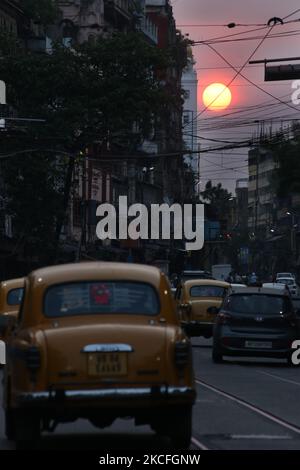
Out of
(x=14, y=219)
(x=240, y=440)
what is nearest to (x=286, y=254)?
(x=14, y=219)

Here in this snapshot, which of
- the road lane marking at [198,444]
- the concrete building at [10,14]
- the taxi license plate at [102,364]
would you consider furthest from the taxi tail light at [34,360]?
the concrete building at [10,14]

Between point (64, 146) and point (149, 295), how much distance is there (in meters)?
46.6

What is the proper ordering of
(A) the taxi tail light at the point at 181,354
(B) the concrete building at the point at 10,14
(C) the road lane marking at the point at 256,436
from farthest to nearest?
(B) the concrete building at the point at 10,14 < (C) the road lane marking at the point at 256,436 < (A) the taxi tail light at the point at 181,354

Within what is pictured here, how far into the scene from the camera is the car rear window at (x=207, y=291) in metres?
42.4

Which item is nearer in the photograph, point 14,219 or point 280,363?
point 280,363

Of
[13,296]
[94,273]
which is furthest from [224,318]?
[94,273]

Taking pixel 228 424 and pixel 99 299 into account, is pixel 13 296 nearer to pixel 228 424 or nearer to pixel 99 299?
pixel 228 424

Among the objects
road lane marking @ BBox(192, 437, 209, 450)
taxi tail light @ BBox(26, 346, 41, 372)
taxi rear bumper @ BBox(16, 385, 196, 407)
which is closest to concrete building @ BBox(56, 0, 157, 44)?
road lane marking @ BBox(192, 437, 209, 450)

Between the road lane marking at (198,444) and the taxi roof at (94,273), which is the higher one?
the taxi roof at (94,273)

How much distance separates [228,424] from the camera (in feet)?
58.7

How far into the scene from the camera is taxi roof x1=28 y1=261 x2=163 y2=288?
14.7m

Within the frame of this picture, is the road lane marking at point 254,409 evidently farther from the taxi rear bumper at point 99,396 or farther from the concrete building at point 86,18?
the concrete building at point 86,18
